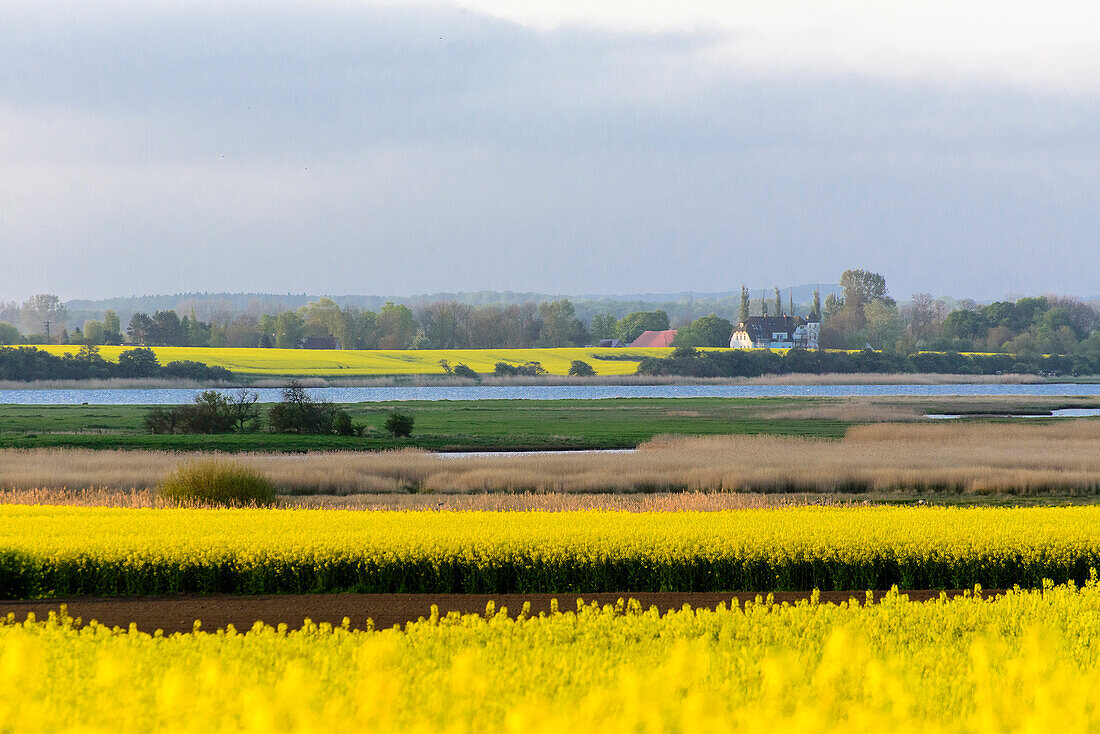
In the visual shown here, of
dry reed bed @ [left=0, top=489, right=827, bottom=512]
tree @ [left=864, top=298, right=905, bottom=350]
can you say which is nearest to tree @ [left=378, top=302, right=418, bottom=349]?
tree @ [left=864, top=298, right=905, bottom=350]

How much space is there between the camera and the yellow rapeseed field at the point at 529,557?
14609mm

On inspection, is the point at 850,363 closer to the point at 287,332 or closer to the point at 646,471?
the point at 287,332

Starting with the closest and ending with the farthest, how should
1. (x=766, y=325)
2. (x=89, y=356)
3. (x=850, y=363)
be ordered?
(x=89, y=356) < (x=850, y=363) < (x=766, y=325)

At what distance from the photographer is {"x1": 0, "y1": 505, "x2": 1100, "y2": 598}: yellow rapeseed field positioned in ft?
47.9

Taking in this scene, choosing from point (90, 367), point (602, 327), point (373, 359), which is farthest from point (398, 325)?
point (90, 367)

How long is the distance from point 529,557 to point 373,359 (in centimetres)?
10728

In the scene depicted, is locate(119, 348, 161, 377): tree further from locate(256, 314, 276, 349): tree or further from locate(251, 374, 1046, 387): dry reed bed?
locate(256, 314, 276, 349): tree

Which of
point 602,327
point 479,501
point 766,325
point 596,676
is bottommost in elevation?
point 479,501

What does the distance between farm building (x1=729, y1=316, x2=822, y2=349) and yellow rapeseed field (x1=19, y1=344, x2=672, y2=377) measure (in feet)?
87.0

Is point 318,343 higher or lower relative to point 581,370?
higher

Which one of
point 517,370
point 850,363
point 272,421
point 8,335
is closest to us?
point 272,421

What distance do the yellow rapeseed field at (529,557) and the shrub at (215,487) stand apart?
21.5 feet

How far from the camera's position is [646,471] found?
32.8m

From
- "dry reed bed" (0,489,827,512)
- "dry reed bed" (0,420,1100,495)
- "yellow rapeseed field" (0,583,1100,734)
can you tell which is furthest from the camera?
"dry reed bed" (0,420,1100,495)
